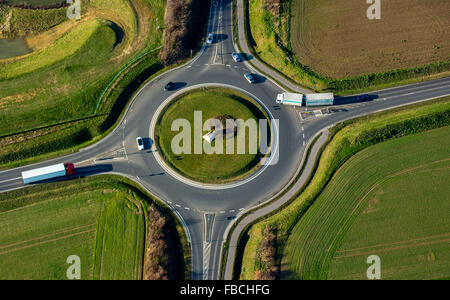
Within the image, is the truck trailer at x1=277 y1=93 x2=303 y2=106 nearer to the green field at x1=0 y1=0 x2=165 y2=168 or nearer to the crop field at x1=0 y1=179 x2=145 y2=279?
the green field at x1=0 y1=0 x2=165 y2=168

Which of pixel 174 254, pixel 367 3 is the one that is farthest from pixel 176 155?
pixel 367 3

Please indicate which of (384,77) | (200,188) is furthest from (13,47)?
(384,77)

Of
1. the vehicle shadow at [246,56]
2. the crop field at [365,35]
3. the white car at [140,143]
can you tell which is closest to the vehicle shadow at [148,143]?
the white car at [140,143]

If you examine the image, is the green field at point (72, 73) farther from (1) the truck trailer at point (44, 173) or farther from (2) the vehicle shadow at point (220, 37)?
(2) the vehicle shadow at point (220, 37)

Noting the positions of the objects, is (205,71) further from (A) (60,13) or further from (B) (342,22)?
(A) (60,13)

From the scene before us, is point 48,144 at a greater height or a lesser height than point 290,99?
lesser

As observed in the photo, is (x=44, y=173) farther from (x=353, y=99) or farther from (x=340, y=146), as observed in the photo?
(x=353, y=99)

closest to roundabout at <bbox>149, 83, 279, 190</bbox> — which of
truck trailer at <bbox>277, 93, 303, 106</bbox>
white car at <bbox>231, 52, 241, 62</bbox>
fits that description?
truck trailer at <bbox>277, 93, 303, 106</bbox>

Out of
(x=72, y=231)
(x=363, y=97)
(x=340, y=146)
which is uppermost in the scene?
(x=363, y=97)
